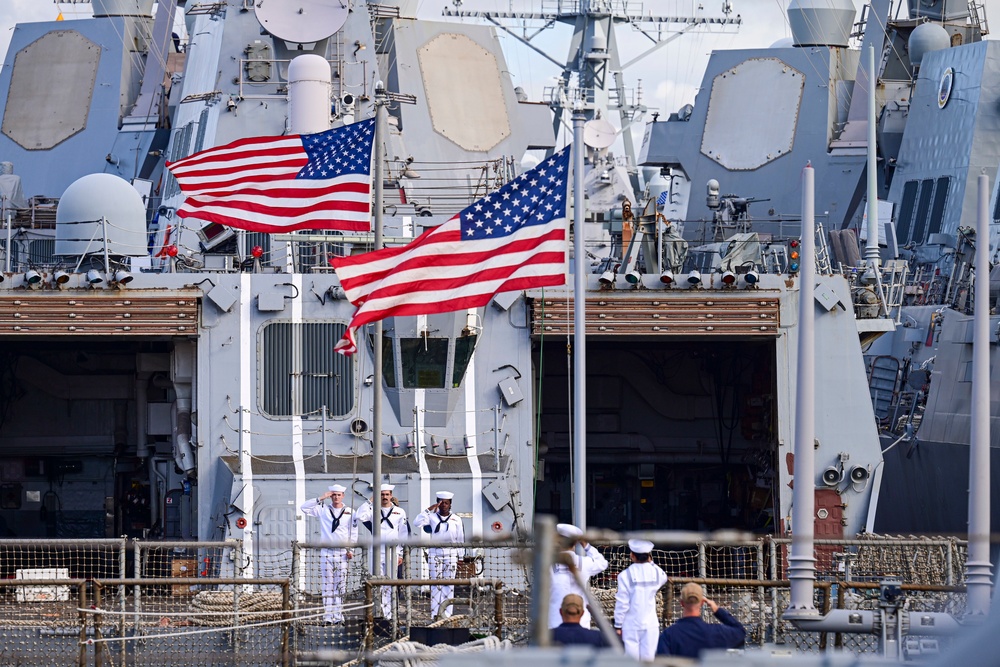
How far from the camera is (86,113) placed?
25562 millimetres

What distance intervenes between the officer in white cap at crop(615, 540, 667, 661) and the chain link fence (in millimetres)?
1186

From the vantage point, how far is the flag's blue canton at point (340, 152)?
12.8 m

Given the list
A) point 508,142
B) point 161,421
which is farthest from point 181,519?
point 508,142

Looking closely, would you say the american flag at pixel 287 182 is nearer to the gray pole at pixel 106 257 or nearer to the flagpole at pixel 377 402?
the flagpole at pixel 377 402

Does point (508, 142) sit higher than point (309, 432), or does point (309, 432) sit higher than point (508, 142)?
point (508, 142)

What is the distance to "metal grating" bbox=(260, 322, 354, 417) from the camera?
53.1 feet

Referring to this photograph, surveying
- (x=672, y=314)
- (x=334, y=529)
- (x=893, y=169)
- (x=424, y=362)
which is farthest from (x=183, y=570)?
(x=893, y=169)

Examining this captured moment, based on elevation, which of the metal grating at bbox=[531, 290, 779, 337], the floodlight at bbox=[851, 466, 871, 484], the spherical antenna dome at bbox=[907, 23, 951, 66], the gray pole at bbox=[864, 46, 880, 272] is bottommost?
the floodlight at bbox=[851, 466, 871, 484]

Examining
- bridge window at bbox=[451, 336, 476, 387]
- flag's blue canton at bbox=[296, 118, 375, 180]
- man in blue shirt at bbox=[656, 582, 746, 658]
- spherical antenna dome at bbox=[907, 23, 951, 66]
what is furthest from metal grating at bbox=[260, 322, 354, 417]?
spherical antenna dome at bbox=[907, 23, 951, 66]

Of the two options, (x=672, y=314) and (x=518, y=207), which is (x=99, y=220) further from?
(x=518, y=207)

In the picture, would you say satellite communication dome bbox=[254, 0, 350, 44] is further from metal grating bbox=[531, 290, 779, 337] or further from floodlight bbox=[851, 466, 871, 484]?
floodlight bbox=[851, 466, 871, 484]

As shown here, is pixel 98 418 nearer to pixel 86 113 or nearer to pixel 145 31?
pixel 86 113

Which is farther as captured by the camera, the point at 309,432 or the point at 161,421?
the point at 161,421

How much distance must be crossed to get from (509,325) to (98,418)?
265 inches
